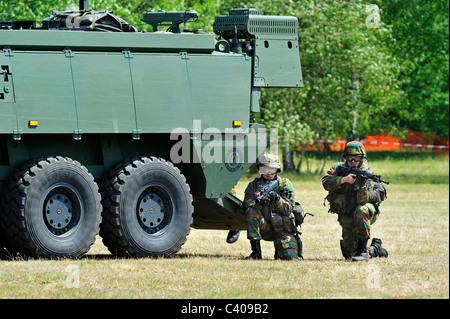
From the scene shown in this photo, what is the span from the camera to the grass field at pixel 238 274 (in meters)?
10.8

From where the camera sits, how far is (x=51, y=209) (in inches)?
519

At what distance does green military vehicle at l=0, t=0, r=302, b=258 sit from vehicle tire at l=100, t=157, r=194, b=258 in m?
0.01

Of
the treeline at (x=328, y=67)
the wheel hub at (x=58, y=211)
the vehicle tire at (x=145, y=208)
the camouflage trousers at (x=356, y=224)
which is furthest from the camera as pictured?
the treeline at (x=328, y=67)

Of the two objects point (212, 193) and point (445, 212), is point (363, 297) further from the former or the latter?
point (445, 212)

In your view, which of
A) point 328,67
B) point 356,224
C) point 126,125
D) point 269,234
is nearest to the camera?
→ point 126,125

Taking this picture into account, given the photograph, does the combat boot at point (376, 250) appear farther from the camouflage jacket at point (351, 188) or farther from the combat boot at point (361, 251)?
the camouflage jacket at point (351, 188)

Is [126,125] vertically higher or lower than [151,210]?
higher

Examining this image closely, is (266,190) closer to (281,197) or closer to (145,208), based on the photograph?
(281,197)

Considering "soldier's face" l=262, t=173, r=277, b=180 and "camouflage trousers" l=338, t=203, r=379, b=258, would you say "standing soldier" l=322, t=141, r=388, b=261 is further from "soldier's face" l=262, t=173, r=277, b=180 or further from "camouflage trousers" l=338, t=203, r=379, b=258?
"soldier's face" l=262, t=173, r=277, b=180

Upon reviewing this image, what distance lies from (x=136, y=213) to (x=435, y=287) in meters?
4.03

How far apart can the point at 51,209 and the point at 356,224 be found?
3.62 meters

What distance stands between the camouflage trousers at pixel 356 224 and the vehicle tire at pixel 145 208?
190 cm

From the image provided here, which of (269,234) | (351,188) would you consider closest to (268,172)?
(269,234)

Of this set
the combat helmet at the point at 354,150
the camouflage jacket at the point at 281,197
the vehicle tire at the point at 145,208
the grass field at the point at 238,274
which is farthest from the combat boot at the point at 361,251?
the vehicle tire at the point at 145,208
